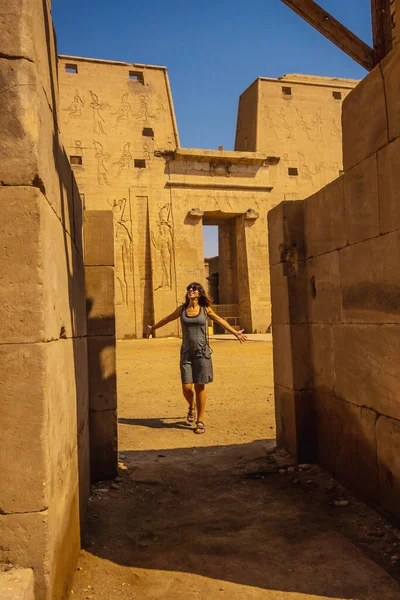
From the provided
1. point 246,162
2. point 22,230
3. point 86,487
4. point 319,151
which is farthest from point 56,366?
point 319,151

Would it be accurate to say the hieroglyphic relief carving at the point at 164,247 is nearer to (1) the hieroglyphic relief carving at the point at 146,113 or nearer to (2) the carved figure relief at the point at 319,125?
(1) the hieroglyphic relief carving at the point at 146,113

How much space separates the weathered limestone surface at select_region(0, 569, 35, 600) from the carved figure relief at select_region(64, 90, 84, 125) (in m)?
19.1

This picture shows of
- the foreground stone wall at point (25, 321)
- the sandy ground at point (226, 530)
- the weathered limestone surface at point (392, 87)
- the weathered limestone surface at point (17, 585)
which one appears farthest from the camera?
the weathered limestone surface at point (392, 87)

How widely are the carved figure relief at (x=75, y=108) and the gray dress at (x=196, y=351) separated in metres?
15.0

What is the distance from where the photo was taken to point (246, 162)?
20.4m

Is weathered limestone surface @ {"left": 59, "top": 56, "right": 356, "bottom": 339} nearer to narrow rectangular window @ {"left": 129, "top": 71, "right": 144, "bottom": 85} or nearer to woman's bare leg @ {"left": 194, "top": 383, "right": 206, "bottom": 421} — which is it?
narrow rectangular window @ {"left": 129, "top": 71, "right": 144, "bottom": 85}

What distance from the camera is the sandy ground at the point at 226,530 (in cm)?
271

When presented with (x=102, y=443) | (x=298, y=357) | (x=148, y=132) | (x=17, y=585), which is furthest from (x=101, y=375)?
(x=148, y=132)

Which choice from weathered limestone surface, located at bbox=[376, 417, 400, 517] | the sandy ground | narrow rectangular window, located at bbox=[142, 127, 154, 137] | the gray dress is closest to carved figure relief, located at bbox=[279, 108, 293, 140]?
narrow rectangular window, located at bbox=[142, 127, 154, 137]

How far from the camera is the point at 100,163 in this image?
19141mm

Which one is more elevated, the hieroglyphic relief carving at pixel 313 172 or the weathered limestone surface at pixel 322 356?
the hieroglyphic relief carving at pixel 313 172

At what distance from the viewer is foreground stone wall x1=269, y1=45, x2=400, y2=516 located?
327 centimetres

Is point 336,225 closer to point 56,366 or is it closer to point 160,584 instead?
point 56,366

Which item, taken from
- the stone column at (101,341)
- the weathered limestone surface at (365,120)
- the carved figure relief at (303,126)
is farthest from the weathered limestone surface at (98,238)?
the carved figure relief at (303,126)
